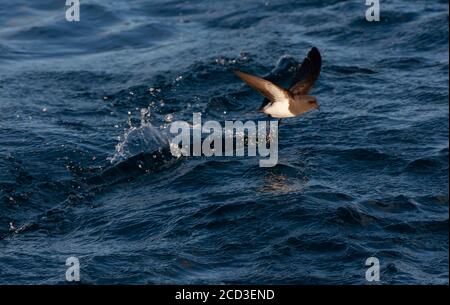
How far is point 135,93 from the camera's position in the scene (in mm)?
12789

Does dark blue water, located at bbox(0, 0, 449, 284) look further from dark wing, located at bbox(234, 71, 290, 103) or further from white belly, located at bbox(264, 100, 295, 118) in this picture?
dark wing, located at bbox(234, 71, 290, 103)

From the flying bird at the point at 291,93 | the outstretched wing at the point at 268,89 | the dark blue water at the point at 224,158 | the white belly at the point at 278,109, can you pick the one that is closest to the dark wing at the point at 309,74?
Result: the flying bird at the point at 291,93

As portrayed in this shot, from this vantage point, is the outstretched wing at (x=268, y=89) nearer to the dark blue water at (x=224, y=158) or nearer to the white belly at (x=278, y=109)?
the white belly at (x=278, y=109)

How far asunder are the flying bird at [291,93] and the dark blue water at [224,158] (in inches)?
32.7

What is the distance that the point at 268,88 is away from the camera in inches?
358

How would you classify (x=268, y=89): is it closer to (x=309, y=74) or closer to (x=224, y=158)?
(x=309, y=74)

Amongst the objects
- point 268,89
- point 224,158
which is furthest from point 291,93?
point 224,158

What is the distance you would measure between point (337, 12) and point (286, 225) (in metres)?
7.53

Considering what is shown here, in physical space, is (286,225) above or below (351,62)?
below

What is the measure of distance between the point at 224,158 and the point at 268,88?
6.01ft

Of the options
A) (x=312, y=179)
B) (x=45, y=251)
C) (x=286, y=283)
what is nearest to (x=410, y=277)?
(x=286, y=283)

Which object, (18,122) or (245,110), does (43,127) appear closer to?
(18,122)

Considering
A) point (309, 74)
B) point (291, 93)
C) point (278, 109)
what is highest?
point (309, 74)

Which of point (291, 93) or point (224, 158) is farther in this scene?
point (224, 158)
